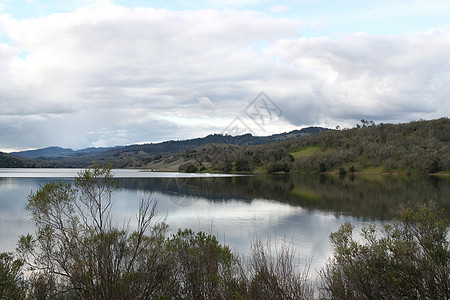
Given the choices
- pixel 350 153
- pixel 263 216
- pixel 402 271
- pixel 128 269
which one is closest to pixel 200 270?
pixel 128 269

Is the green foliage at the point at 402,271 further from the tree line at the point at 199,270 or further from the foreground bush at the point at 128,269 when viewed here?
the foreground bush at the point at 128,269

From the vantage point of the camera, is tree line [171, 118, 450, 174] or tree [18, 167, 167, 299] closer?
tree [18, 167, 167, 299]

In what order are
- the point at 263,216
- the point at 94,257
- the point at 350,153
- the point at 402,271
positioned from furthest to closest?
the point at 350,153 → the point at 263,216 → the point at 402,271 → the point at 94,257

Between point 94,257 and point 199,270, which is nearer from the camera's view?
point 94,257

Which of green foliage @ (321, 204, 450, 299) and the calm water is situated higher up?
green foliage @ (321, 204, 450, 299)

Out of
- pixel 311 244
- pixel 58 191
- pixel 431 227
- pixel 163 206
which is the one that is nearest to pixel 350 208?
pixel 311 244

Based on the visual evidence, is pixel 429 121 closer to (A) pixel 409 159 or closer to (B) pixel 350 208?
(A) pixel 409 159

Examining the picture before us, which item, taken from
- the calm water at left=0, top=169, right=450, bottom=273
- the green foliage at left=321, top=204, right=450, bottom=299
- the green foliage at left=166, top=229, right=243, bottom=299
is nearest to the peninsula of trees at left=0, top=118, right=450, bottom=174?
the calm water at left=0, top=169, right=450, bottom=273

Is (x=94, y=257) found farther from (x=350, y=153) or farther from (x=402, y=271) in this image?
(x=350, y=153)

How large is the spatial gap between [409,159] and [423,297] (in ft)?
446

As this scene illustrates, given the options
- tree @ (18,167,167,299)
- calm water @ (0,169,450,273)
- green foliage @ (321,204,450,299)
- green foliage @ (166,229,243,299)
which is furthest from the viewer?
calm water @ (0,169,450,273)

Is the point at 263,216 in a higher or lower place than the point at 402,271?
lower

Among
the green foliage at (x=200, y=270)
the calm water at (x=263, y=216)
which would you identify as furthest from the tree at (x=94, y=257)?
the calm water at (x=263, y=216)

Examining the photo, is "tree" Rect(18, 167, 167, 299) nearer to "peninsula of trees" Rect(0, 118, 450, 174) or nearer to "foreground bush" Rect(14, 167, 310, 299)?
"foreground bush" Rect(14, 167, 310, 299)
